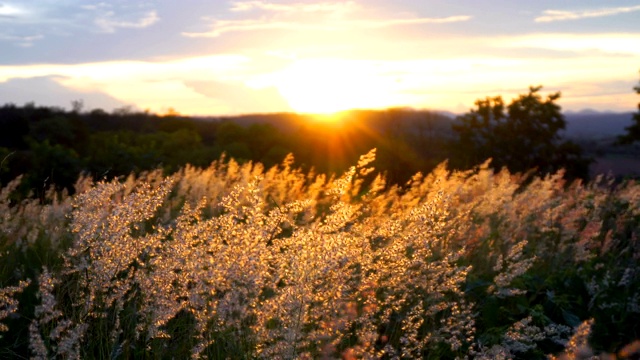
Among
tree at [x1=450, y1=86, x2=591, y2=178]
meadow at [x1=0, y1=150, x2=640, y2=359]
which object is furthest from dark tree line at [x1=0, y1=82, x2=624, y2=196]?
meadow at [x1=0, y1=150, x2=640, y2=359]

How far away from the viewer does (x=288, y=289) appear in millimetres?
3223

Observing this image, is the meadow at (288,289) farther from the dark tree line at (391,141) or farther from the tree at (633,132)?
the tree at (633,132)

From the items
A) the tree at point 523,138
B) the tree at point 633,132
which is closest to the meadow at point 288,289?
the tree at point 523,138

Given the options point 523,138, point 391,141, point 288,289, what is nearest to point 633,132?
point 523,138

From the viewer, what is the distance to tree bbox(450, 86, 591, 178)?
77.1ft

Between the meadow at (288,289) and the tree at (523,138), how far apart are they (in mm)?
17169

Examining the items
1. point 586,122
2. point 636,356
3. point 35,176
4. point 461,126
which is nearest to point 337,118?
point 461,126

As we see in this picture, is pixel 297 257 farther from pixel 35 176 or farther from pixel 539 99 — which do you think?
pixel 539 99

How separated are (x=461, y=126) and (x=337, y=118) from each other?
33.8 ft

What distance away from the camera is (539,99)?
24031 mm

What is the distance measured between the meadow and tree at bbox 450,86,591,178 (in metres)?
17.2

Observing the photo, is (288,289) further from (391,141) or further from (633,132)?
(633,132)

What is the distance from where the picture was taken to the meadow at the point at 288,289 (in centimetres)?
330

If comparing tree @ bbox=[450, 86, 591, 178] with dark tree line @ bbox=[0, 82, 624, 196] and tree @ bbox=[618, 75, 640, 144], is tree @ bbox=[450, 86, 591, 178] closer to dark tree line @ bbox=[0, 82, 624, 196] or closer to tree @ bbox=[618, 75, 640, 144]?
dark tree line @ bbox=[0, 82, 624, 196]
